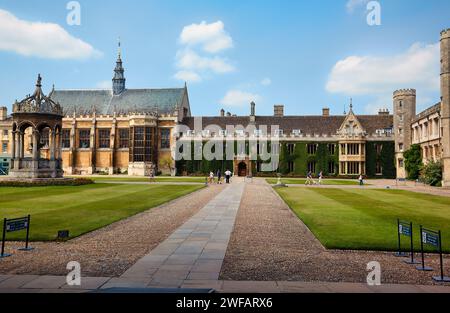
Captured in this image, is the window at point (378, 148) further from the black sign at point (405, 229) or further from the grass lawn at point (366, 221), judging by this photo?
the black sign at point (405, 229)

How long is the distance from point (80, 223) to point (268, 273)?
28.8 feet

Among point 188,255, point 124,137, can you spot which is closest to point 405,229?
point 188,255

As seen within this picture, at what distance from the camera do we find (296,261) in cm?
906

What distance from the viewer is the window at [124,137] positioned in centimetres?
6494

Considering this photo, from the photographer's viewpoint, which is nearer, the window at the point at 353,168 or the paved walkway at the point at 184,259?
the paved walkway at the point at 184,259

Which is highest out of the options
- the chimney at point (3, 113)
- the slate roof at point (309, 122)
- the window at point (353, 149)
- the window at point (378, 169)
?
the chimney at point (3, 113)

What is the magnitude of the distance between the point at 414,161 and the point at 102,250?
4889cm

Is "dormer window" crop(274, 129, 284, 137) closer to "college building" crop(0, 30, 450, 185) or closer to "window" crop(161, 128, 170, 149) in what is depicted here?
"college building" crop(0, 30, 450, 185)

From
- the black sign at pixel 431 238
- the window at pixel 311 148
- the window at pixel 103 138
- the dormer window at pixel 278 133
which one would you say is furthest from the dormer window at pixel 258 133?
the black sign at pixel 431 238

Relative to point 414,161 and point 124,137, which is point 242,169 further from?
point 414,161

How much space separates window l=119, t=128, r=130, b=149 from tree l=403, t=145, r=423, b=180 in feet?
145

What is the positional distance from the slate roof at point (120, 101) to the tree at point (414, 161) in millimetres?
37918
